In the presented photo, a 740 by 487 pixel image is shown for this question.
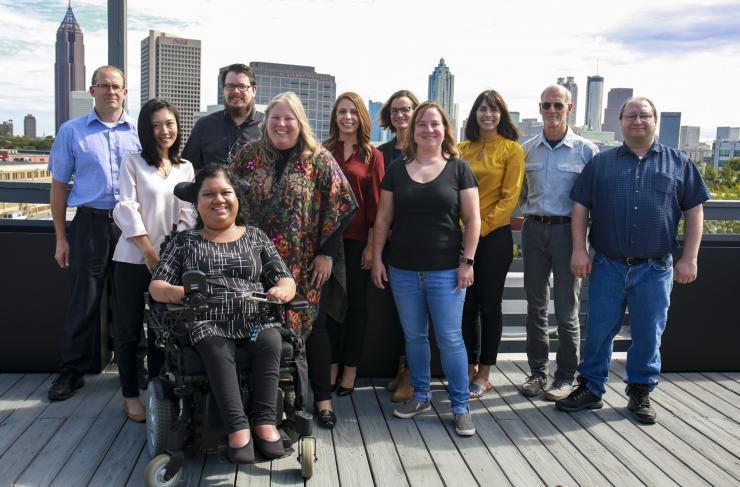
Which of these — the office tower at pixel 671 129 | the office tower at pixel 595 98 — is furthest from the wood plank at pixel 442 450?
the office tower at pixel 595 98

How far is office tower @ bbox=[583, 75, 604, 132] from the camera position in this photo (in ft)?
453

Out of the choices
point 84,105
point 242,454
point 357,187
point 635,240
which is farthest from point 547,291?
point 84,105

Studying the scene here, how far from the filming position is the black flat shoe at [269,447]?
2.41 meters

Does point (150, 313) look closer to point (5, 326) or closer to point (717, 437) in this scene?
point (5, 326)

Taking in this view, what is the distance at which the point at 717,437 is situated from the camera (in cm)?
309

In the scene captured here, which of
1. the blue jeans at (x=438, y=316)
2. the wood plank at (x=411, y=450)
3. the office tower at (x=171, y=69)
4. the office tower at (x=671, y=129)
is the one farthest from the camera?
the office tower at (x=671, y=129)

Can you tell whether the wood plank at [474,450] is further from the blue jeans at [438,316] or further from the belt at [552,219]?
the belt at [552,219]

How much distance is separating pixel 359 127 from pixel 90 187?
1368mm

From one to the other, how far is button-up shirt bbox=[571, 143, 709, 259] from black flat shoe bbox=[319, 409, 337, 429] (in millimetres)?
1616

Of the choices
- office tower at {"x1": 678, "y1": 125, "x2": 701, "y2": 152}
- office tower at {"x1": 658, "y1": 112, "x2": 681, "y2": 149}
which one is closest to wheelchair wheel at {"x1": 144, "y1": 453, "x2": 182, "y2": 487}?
office tower at {"x1": 658, "y1": 112, "x2": 681, "y2": 149}

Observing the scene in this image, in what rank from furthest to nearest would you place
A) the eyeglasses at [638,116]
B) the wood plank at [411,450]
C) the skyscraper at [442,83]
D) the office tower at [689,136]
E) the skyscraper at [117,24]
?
1. the office tower at [689,136]
2. the skyscraper at [442,83]
3. the skyscraper at [117,24]
4. the eyeglasses at [638,116]
5. the wood plank at [411,450]

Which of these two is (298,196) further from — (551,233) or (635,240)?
(635,240)

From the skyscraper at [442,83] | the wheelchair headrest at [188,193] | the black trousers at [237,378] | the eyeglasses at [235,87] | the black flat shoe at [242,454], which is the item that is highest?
the skyscraper at [442,83]

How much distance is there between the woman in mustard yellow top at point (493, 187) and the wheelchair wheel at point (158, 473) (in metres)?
1.77
